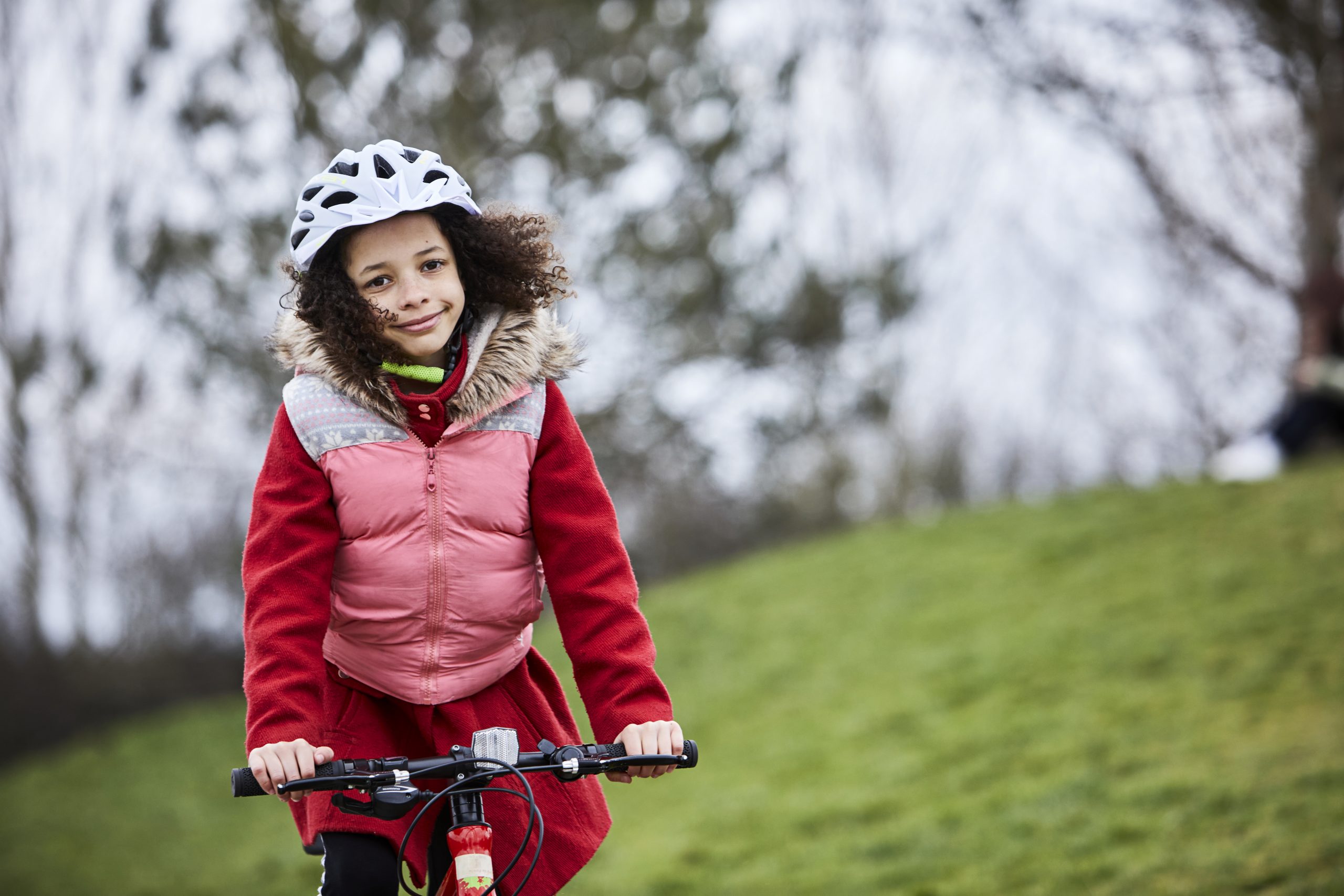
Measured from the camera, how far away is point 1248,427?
57.8 feet

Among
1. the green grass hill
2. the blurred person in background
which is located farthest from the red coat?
the blurred person in background

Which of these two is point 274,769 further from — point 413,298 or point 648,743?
point 413,298

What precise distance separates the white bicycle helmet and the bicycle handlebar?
992mm

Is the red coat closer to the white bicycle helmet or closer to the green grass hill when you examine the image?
the white bicycle helmet

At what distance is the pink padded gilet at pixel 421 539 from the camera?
2.27 meters

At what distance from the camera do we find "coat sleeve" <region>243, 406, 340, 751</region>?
2.09m

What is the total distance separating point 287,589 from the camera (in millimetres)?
2176

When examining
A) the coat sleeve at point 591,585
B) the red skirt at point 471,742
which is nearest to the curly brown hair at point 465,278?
the coat sleeve at point 591,585

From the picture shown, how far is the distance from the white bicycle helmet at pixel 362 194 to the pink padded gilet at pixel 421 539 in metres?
0.29

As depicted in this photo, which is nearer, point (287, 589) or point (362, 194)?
point (287, 589)

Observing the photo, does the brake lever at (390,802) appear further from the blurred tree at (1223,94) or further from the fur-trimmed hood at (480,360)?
the blurred tree at (1223,94)

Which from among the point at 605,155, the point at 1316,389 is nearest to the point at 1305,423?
the point at 1316,389

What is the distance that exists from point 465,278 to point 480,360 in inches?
9.0

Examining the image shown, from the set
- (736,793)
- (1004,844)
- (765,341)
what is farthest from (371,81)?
(1004,844)
